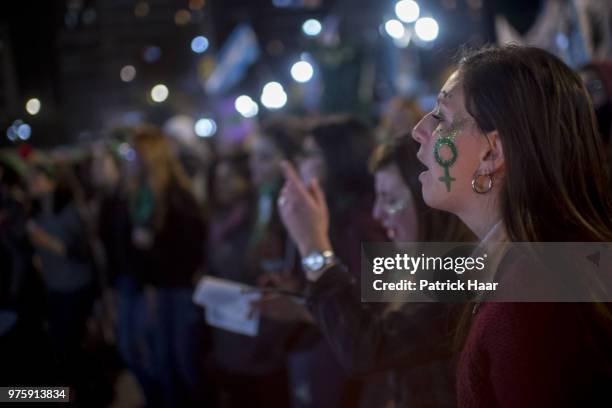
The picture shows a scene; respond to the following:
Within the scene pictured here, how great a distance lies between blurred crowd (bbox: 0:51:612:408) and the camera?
2.51 metres

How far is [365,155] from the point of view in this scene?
10.4 feet

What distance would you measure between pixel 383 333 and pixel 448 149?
63 cm

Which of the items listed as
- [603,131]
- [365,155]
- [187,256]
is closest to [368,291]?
[365,155]

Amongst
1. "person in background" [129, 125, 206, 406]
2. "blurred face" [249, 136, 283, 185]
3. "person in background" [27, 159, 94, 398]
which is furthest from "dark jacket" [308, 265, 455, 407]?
"person in background" [27, 159, 94, 398]

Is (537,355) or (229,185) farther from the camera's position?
(229,185)

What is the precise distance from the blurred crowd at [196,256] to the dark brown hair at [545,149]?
644 millimetres

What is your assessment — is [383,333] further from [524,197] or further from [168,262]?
[168,262]

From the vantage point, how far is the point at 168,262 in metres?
4.64

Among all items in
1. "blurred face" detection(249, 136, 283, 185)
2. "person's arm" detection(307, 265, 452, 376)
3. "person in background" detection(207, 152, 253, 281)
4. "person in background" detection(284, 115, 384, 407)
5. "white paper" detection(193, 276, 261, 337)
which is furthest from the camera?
"person in background" detection(207, 152, 253, 281)

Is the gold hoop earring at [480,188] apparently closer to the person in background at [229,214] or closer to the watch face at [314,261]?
the watch face at [314,261]

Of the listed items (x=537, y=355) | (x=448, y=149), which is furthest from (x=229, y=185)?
(x=537, y=355)

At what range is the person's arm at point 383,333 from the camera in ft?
6.03

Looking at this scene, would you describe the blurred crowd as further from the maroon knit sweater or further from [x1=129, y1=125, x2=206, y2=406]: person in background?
the maroon knit sweater

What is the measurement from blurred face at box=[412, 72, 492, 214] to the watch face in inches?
21.3
